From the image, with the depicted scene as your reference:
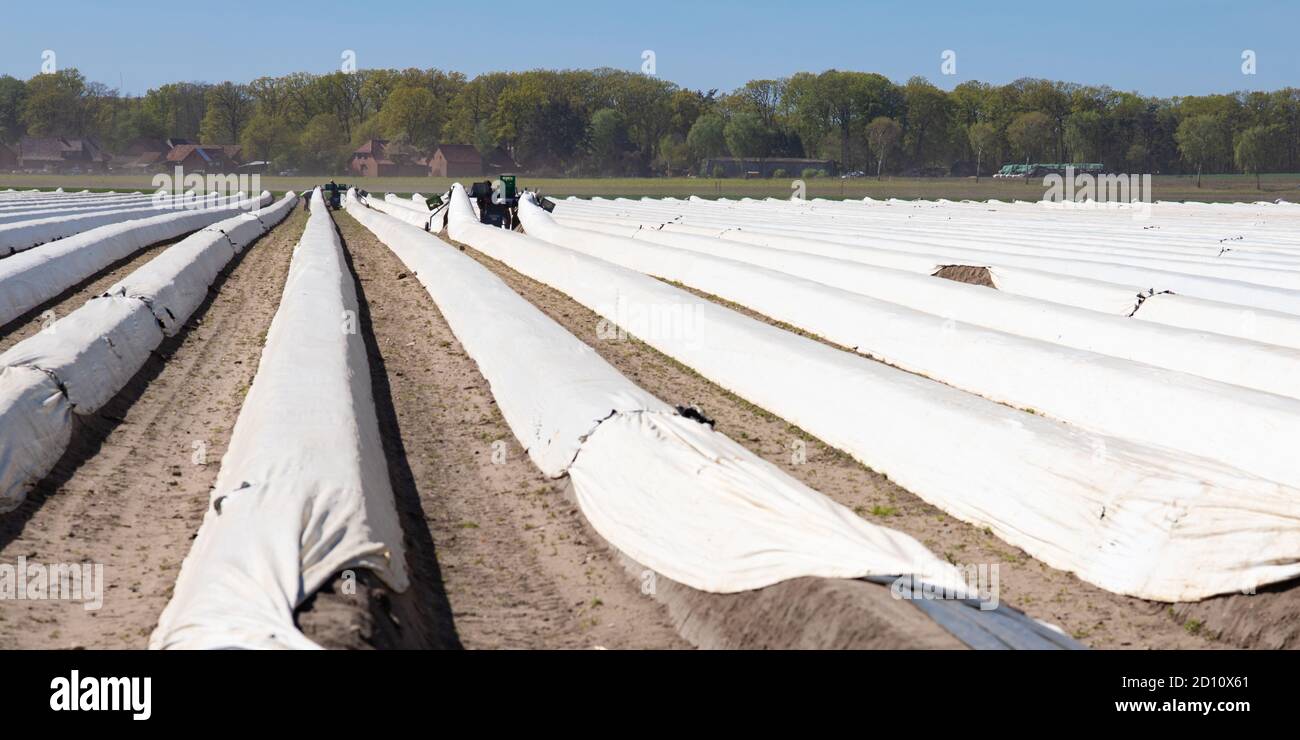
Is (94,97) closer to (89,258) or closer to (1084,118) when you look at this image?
(1084,118)

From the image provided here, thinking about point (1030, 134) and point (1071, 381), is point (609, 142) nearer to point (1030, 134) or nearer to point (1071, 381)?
point (1030, 134)

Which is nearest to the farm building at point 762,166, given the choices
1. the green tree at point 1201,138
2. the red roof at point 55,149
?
the green tree at point 1201,138

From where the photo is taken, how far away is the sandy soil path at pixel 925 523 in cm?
478

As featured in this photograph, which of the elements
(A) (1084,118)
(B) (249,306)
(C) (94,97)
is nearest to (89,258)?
(B) (249,306)

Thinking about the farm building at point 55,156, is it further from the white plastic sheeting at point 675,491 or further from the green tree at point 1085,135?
the white plastic sheeting at point 675,491

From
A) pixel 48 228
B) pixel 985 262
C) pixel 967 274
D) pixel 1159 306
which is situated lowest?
pixel 1159 306

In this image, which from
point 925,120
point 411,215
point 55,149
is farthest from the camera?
point 55,149

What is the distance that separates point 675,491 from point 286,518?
5.73 ft

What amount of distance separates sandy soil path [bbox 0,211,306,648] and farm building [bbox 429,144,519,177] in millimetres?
83344

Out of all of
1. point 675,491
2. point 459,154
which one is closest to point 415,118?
point 459,154

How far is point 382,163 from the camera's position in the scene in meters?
94.9

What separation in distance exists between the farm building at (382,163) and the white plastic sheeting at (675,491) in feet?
295
